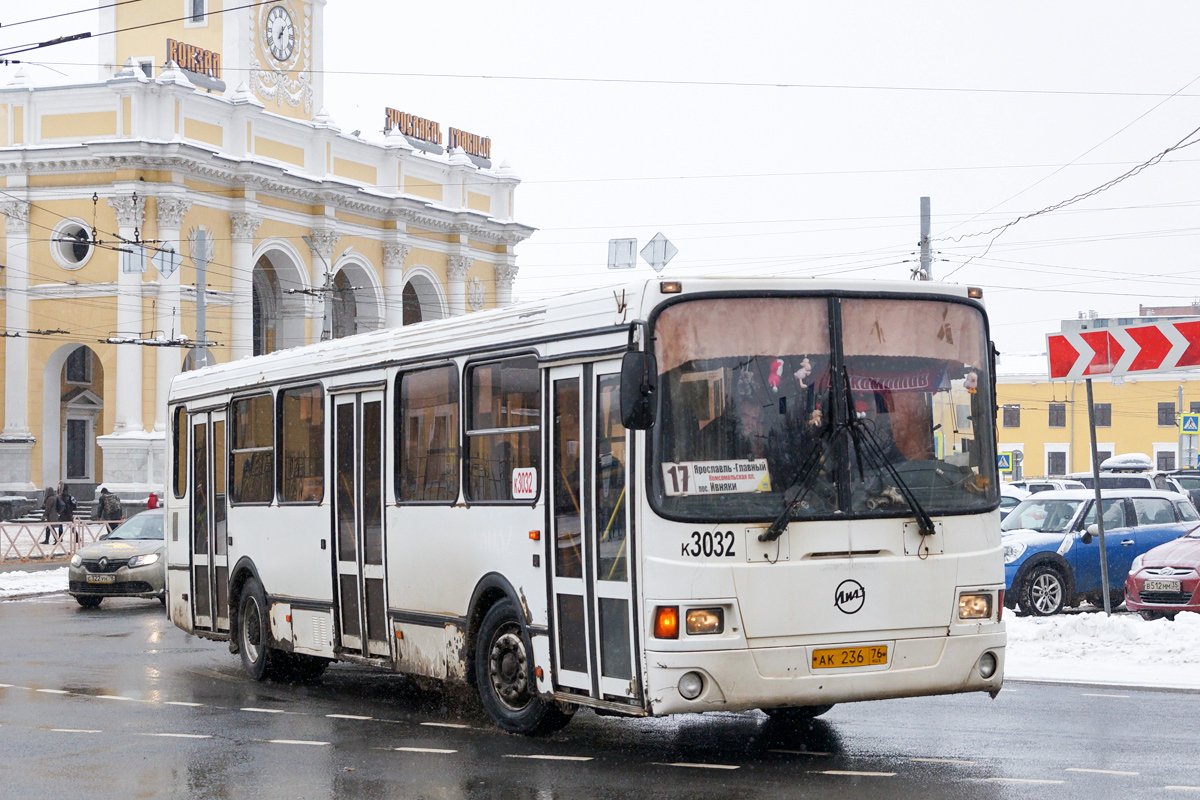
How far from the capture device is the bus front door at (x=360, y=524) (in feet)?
38.7

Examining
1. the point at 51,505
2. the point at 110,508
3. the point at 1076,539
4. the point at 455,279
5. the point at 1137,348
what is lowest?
the point at 1076,539

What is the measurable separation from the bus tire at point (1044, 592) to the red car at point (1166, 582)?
131 cm

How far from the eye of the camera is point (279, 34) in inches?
2315

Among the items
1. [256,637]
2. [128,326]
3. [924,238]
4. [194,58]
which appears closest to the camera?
[256,637]

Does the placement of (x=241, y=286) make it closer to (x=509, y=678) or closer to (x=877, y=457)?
(x=509, y=678)

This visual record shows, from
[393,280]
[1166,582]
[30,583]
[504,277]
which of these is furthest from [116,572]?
[504,277]

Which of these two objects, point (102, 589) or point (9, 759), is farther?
point (102, 589)

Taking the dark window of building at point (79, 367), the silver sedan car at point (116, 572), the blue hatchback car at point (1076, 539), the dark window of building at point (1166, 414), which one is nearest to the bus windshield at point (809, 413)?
the blue hatchback car at point (1076, 539)

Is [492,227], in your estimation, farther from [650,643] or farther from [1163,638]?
[650,643]

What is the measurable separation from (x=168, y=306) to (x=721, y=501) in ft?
142

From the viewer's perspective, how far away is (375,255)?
2384 inches

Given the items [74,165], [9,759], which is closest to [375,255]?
[74,165]

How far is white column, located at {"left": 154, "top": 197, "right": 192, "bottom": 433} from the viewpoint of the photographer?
49375 mm

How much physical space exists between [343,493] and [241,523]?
2304mm
